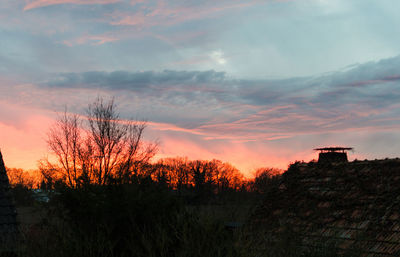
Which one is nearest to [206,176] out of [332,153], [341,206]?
[332,153]

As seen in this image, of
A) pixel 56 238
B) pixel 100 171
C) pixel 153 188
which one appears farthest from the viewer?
pixel 100 171

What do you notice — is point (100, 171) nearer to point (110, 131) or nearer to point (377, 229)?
point (110, 131)

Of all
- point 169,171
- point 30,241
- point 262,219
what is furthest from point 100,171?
point 169,171

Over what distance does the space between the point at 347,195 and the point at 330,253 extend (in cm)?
554

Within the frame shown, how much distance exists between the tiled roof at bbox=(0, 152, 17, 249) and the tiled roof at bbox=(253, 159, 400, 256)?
8583mm

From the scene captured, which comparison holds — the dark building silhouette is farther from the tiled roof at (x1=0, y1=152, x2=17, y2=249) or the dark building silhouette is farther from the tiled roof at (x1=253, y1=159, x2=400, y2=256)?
the tiled roof at (x1=0, y1=152, x2=17, y2=249)

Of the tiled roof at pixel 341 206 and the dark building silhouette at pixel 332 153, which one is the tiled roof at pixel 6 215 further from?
the dark building silhouette at pixel 332 153

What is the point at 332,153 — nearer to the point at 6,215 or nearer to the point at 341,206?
the point at 341,206

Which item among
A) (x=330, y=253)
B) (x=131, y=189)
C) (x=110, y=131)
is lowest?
(x=330, y=253)

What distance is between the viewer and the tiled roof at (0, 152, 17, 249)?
12562 mm

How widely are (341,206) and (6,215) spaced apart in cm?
1145

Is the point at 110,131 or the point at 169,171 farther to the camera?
the point at 169,171

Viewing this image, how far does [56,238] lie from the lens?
1083 centimetres

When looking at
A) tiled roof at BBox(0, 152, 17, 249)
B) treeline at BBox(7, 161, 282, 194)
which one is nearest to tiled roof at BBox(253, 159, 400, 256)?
tiled roof at BBox(0, 152, 17, 249)
